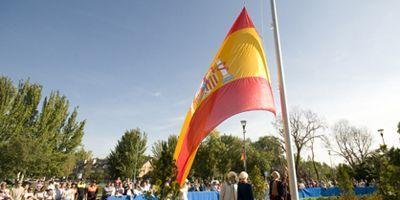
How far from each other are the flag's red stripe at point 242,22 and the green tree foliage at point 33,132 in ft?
108

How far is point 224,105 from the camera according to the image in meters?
8.12

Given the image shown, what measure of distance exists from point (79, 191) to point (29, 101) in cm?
2605

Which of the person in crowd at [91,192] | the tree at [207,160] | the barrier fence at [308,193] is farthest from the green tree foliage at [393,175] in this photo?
the tree at [207,160]

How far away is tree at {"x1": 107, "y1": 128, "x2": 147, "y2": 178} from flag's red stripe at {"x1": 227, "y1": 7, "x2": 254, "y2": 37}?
4347 cm

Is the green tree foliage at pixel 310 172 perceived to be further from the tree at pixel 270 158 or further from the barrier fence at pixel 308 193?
the barrier fence at pixel 308 193

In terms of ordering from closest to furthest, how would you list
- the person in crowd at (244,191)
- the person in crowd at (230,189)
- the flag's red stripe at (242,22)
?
the person in crowd at (244,191), the person in crowd at (230,189), the flag's red stripe at (242,22)

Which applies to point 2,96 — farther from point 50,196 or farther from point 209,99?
point 209,99

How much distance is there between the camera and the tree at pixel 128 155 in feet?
160

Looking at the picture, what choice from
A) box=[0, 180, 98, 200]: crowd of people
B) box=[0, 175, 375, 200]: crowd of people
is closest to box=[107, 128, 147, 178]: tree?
box=[0, 175, 375, 200]: crowd of people

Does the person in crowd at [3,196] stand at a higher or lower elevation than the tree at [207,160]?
lower

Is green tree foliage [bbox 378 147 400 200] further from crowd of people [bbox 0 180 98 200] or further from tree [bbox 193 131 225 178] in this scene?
tree [bbox 193 131 225 178]

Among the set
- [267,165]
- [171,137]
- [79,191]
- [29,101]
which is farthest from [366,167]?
[29,101]

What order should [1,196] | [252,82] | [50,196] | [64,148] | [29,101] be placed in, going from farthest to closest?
[64,148] < [29,101] < [50,196] < [1,196] < [252,82]

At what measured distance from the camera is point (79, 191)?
62.2 ft
